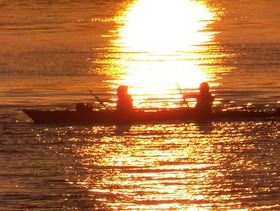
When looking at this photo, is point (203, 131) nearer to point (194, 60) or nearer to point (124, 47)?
point (194, 60)

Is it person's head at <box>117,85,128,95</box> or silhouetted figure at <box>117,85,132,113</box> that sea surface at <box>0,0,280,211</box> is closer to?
silhouetted figure at <box>117,85,132,113</box>

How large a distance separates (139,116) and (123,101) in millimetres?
716

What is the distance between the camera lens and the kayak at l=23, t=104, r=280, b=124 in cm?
3528

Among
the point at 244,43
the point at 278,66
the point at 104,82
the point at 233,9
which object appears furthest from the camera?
the point at 233,9

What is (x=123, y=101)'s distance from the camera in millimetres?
35656

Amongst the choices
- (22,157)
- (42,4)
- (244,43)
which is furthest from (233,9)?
(22,157)

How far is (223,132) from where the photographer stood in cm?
3366

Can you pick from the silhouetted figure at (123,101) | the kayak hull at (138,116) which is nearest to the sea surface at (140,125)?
the kayak hull at (138,116)

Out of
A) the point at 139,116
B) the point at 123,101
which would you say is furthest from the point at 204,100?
the point at 123,101

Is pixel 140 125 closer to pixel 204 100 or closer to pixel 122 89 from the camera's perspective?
pixel 122 89

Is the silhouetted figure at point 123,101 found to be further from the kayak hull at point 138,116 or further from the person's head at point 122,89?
the kayak hull at point 138,116

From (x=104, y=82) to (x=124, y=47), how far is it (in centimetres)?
1651

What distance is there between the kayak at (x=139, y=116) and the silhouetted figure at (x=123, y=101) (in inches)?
5.0

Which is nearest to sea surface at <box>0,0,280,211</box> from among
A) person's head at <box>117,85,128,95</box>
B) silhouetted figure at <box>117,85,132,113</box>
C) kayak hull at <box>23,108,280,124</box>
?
kayak hull at <box>23,108,280,124</box>
